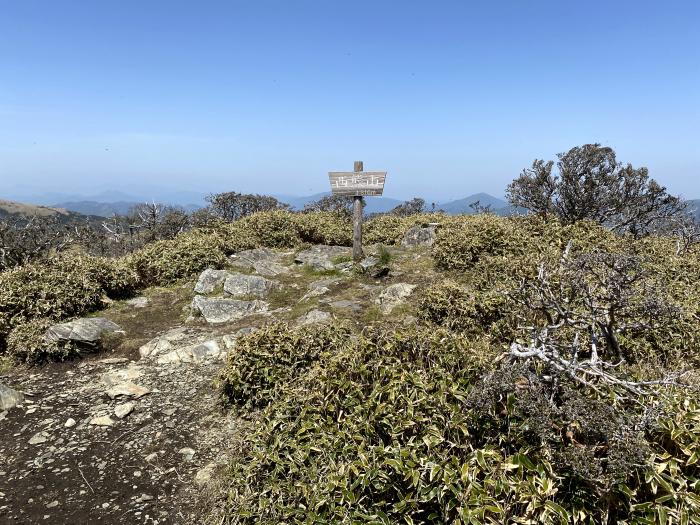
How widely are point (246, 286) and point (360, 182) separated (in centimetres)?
555

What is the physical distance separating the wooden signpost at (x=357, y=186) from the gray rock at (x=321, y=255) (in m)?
1.08

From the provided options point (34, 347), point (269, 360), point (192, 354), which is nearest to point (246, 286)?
point (192, 354)

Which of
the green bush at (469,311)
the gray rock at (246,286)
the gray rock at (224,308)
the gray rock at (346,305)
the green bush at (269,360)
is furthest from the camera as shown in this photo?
the gray rock at (246,286)

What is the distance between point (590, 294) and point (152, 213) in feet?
115

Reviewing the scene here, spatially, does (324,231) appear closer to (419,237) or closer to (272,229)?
(272,229)

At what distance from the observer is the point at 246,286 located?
12297mm

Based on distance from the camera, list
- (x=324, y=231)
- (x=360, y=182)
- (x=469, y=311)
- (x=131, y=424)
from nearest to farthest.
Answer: (x=131, y=424), (x=469, y=311), (x=360, y=182), (x=324, y=231)

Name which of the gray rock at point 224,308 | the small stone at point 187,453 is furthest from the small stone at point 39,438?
the gray rock at point 224,308

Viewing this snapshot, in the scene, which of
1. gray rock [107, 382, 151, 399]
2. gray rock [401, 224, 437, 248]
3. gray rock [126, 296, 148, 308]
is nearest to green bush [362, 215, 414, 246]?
gray rock [401, 224, 437, 248]

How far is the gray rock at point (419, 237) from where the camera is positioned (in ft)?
57.0

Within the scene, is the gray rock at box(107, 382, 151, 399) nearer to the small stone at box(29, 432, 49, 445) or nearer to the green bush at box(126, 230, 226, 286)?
the small stone at box(29, 432, 49, 445)

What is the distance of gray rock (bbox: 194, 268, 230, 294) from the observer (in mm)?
12539

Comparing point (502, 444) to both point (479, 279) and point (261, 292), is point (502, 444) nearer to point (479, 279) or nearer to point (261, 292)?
point (479, 279)

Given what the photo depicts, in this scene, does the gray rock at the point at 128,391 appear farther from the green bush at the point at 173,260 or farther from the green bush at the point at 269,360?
the green bush at the point at 173,260
